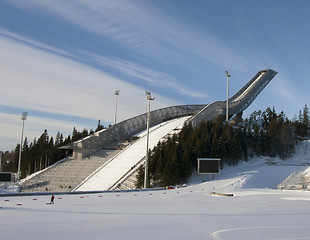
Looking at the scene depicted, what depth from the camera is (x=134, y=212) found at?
40.3 ft

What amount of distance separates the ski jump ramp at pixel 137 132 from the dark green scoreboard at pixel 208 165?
983cm

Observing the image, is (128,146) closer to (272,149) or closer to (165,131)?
(165,131)

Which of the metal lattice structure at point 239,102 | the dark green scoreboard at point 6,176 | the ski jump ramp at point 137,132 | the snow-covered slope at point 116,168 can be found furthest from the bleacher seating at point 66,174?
the metal lattice structure at point 239,102

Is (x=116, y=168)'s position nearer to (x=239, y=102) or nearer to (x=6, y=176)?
(x=6, y=176)

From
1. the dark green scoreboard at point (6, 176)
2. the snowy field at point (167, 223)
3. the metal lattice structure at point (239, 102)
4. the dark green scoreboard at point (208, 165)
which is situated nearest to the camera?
the snowy field at point (167, 223)

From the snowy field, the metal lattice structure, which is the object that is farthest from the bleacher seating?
the snowy field

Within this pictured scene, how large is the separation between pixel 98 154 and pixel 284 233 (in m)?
39.5

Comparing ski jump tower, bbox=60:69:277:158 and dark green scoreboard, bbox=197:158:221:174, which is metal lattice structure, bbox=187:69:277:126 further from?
dark green scoreboard, bbox=197:158:221:174

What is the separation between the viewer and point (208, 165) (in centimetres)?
2697

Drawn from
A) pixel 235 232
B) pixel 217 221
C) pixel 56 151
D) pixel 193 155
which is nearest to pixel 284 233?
pixel 235 232

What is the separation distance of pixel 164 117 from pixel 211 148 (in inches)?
1196

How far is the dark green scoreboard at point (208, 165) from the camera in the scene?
26797 millimetres

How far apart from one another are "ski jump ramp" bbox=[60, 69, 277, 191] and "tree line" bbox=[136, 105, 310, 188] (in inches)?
203

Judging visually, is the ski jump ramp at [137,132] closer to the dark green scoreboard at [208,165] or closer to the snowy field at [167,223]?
the dark green scoreboard at [208,165]
